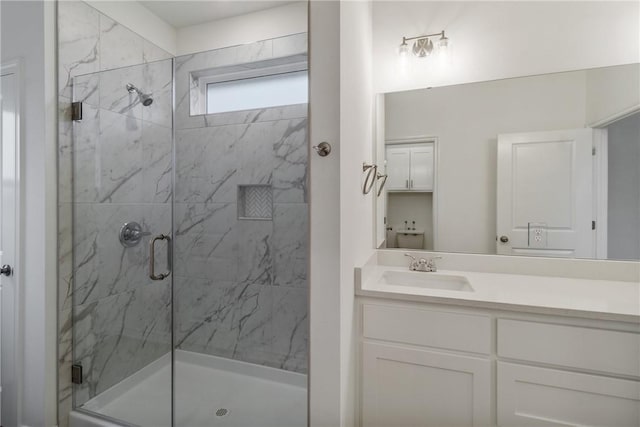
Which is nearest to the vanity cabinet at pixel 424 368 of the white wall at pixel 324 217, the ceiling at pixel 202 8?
the white wall at pixel 324 217

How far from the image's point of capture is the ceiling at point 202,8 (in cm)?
208

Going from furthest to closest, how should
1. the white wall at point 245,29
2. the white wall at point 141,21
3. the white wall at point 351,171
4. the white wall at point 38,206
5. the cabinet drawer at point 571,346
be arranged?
the white wall at point 245,29 < the white wall at point 141,21 < the white wall at point 38,206 < the white wall at point 351,171 < the cabinet drawer at point 571,346

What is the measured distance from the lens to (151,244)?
5.52 feet

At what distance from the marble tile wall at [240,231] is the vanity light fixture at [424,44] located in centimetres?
67

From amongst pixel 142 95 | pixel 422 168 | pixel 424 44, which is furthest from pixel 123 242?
pixel 424 44

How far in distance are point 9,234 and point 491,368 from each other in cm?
235

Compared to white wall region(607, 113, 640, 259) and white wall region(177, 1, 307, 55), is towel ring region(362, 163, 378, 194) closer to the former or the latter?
white wall region(177, 1, 307, 55)

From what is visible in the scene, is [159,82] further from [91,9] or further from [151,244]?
[151,244]

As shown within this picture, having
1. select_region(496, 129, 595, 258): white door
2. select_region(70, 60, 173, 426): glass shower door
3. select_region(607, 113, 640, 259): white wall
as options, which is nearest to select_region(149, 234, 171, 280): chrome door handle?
select_region(70, 60, 173, 426): glass shower door

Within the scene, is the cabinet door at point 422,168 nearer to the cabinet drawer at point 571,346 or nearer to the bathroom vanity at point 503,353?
the bathroom vanity at point 503,353

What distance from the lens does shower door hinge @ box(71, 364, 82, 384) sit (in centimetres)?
154

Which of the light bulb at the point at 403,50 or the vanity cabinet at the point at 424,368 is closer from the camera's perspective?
the vanity cabinet at the point at 424,368

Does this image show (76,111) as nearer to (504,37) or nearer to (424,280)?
(424,280)

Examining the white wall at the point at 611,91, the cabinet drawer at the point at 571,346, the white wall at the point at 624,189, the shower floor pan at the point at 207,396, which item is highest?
the white wall at the point at 611,91
